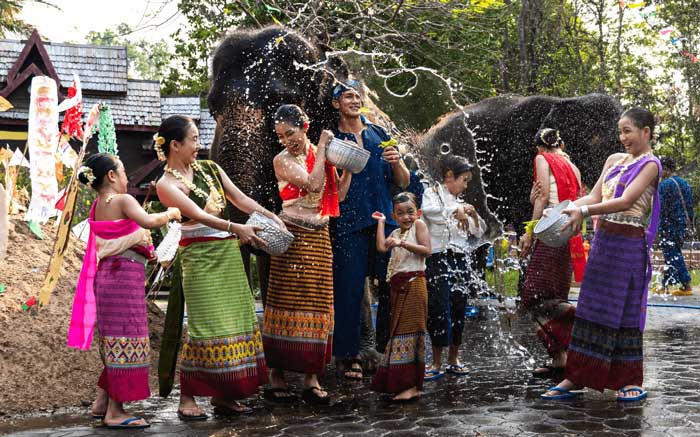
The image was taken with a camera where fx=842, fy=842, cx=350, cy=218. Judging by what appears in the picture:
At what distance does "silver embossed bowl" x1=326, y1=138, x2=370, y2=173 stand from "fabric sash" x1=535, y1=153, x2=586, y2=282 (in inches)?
67.0

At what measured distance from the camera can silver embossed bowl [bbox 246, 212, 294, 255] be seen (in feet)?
15.6

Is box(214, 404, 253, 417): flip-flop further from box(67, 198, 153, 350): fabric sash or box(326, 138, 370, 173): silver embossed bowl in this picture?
box(326, 138, 370, 173): silver embossed bowl

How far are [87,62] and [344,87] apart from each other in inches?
690

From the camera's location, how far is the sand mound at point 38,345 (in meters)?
5.40

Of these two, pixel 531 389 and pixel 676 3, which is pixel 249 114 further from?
pixel 676 3

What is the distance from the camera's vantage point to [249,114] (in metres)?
6.20

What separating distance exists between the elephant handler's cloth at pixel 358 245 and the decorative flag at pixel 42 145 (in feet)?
10.0

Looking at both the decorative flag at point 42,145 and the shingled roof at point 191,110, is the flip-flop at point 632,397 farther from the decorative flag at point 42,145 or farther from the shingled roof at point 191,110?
the shingled roof at point 191,110

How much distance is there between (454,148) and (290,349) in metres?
2.85

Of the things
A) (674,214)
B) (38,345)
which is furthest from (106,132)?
(674,214)

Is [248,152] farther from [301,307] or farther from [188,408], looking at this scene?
[188,408]

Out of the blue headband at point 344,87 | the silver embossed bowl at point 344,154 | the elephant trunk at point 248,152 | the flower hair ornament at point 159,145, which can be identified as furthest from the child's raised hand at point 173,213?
the blue headband at point 344,87

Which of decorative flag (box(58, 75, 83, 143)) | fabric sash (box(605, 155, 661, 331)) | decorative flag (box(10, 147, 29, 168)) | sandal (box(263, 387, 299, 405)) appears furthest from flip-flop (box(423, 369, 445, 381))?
decorative flag (box(10, 147, 29, 168))

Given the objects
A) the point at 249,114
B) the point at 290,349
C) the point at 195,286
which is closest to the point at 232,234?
the point at 195,286
